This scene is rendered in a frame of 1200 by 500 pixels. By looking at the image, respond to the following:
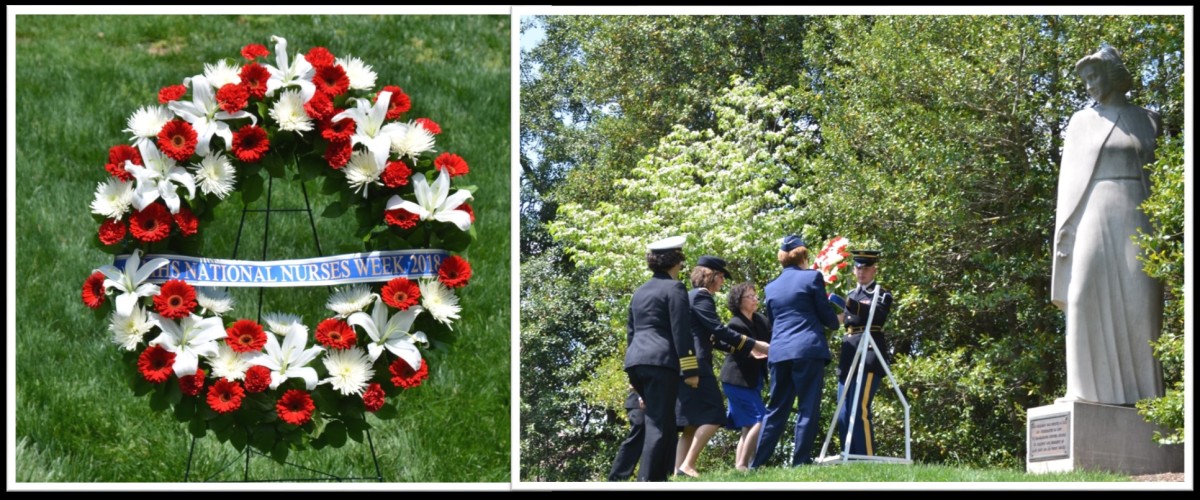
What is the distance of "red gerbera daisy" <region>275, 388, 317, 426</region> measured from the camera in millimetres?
7711

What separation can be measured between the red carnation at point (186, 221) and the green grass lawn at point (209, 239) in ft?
2.54

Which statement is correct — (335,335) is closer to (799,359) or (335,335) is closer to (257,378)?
(257,378)

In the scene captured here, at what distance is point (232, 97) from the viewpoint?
7.85 meters

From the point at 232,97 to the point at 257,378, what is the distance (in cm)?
143

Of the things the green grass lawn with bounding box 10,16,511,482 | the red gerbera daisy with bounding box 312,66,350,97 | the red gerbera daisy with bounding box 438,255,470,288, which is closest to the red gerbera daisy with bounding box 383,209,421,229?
the red gerbera daisy with bounding box 438,255,470,288

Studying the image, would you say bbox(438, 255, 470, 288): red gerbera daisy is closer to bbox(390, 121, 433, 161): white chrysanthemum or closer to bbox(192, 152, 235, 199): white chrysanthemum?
bbox(390, 121, 433, 161): white chrysanthemum

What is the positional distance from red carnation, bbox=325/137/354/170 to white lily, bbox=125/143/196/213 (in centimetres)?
69

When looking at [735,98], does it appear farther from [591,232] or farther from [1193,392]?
[1193,392]

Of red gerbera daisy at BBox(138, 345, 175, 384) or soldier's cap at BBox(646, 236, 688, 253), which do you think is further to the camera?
soldier's cap at BBox(646, 236, 688, 253)

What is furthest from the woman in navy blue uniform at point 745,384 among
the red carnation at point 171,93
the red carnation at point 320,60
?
the red carnation at point 171,93

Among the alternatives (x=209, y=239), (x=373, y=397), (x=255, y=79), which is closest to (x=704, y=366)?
(x=373, y=397)

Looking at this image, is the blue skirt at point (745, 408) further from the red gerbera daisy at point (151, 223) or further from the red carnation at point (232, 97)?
the red gerbera daisy at point (151, 223)

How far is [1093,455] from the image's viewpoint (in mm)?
8906

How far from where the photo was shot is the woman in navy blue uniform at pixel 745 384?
959 cm
